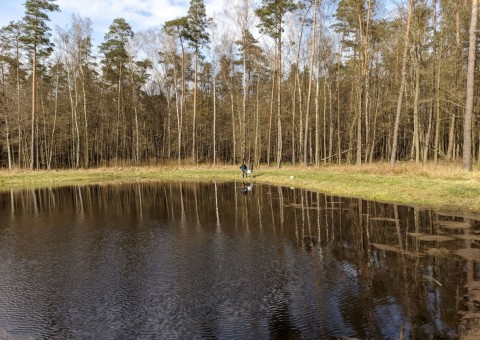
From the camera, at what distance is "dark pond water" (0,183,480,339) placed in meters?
5.52

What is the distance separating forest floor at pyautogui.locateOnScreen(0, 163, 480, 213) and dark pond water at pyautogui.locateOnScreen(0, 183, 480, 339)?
2.13 m

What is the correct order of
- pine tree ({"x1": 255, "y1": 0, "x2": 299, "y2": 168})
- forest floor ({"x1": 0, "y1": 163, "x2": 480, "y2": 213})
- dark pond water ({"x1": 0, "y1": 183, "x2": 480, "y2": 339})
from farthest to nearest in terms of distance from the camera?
pine tree ({"x1": 255, "y1": 0, "x2": 299, "y2": 168}) < forest floor ({"x1": 0, "y1": 163, "x2": 480, "y2": 213}) < dark pond water ({"x1": 0, "y1": 183, "x2": 480, "y2": 339})

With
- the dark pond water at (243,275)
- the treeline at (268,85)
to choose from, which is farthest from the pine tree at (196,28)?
the dark pond water at (243,275)

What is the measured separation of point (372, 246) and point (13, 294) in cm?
849

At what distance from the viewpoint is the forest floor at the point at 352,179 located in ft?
52.3

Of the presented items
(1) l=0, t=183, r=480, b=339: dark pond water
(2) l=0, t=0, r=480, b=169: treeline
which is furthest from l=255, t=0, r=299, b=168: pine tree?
(1) l=0, t=183, r=480, b=339: dark pond water

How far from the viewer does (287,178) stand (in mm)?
27625

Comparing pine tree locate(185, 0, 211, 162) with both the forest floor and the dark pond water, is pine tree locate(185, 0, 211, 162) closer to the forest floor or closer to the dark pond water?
the forest floor

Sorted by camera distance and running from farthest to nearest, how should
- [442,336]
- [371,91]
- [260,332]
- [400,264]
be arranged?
[371,91] < [400,264] < [260,332] < [442,336]

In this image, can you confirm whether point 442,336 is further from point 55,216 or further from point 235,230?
point 55,216

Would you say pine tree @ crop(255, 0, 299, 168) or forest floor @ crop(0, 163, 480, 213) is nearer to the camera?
forest floor @ crop(0, 163, 480, 213)

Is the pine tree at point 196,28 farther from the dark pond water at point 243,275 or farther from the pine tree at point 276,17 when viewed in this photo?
the dark pond water at point 243,275

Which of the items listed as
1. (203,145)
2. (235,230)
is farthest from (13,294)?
(203,145)

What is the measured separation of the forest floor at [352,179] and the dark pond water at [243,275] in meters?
2.13
